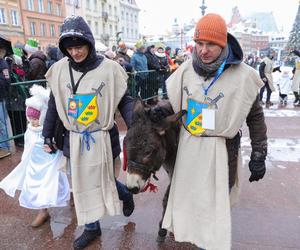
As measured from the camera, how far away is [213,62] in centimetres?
217

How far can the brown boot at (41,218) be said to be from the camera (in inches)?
134

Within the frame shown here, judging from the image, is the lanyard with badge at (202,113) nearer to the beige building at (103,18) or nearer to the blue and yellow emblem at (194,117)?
the blue and yellow emblem at (194,117)

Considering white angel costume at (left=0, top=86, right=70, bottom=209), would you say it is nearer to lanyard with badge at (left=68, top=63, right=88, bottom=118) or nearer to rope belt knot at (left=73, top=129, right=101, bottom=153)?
rope belt knot at (left=73, top=129, right=101, bottom=153)

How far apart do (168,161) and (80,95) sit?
0.99 meters

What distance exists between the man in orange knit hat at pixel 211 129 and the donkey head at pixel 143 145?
0.64ft

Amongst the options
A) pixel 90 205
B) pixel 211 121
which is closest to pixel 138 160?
pixel 211 121

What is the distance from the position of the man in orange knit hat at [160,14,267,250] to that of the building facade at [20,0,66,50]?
49813 mm

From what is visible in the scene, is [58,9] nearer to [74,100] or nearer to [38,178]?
[38,178]

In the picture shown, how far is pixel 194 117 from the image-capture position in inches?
89.3

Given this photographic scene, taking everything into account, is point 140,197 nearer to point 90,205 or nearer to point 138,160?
point 90,205

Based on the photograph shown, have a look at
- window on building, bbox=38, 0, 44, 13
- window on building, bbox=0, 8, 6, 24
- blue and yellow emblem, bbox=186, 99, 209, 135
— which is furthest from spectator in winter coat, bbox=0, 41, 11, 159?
window on building, bbox=38, 0, 44, 13

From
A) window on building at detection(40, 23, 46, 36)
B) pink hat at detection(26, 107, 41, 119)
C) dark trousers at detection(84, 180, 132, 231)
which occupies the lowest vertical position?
dark trousers at detection(84, 180, 132, 231)

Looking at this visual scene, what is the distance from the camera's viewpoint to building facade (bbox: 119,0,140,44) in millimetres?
75812

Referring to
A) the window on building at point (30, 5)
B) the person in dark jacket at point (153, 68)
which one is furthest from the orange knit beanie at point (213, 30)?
the window on building at point (30, 5)
